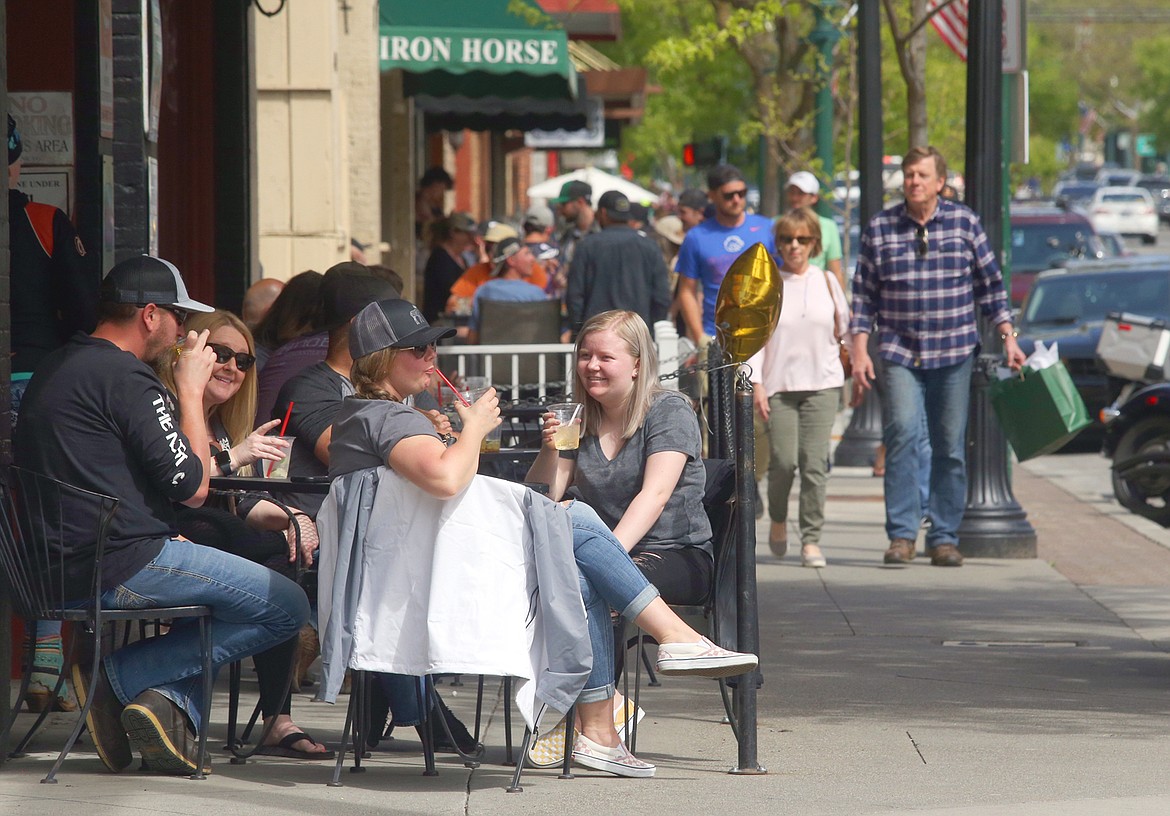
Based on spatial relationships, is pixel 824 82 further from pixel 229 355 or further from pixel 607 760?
pixel 607 760

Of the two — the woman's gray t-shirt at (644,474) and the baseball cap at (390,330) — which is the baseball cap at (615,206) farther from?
the baseball cap at (390,330)

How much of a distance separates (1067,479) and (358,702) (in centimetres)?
1075

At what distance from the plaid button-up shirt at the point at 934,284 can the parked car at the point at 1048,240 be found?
1696cm

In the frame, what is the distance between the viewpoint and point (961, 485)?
975cm

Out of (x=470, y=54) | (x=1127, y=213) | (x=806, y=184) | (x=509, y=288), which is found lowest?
(x=509, y=288)

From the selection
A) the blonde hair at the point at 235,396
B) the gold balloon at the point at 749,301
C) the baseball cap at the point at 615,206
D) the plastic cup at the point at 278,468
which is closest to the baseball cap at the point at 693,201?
the baseball cap at the point at 615,206

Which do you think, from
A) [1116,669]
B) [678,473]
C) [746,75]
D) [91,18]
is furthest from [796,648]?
[746,75]

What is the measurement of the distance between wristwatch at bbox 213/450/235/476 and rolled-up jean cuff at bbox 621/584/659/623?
1.35 m

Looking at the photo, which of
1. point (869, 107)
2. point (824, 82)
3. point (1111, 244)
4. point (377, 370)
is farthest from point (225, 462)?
point (1111, 244)

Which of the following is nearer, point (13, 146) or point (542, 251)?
point (13, 146)

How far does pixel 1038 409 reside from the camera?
30.9 feet

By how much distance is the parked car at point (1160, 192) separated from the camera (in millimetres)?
71562

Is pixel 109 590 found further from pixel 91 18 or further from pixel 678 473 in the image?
pixel 91 18

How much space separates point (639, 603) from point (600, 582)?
128 millimetres
